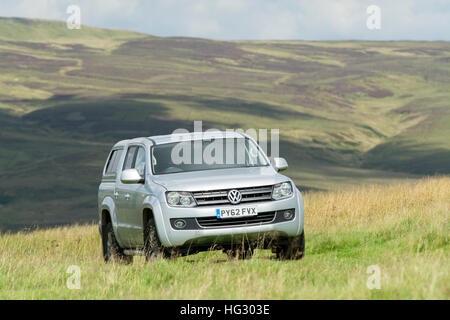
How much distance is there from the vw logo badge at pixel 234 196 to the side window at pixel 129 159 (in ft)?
8.82

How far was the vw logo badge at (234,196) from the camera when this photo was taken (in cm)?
1012

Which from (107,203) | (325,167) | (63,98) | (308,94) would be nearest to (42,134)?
(63,98)

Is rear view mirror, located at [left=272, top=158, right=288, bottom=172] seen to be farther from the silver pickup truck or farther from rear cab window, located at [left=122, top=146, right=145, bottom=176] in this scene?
rear cab window, located at [left=122, top=146, right=145, bottom=176]

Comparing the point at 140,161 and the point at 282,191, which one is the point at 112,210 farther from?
the point at 282,191

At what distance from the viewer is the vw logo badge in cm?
1012

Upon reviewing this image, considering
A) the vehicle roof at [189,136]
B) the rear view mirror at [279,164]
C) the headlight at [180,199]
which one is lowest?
the headlight at [180,199]

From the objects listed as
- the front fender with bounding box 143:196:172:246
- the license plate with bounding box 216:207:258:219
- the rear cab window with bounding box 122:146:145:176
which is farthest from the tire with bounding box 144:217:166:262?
the rear cab window with bounding box 122:146:145:176

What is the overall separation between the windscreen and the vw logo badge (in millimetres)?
1195

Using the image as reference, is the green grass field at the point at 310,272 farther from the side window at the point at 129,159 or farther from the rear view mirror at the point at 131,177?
the side window at the point at 129,159

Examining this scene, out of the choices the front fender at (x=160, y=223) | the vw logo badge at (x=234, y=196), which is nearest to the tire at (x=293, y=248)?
the vw logo badge at (x=234, y=196)

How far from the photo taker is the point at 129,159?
12562 mm

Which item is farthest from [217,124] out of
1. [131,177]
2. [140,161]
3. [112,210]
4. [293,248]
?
[293,248]

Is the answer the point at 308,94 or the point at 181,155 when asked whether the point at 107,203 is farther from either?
the point at 308,94

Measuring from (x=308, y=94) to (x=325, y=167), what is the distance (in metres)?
72.6
